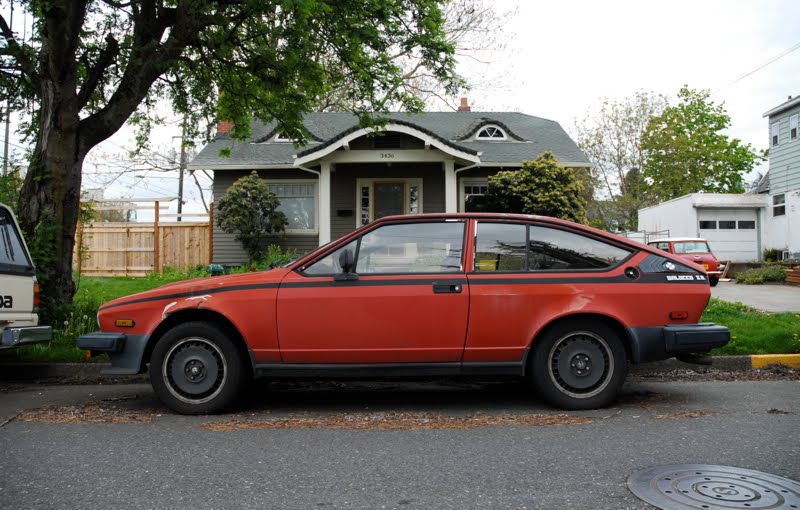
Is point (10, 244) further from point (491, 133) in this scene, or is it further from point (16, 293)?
point (491, 133)

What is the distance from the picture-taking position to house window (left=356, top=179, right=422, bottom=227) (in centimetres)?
1869

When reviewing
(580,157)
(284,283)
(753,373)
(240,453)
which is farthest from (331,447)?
(580,157)

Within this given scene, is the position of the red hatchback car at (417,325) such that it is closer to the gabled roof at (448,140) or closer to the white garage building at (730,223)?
the gabled roof at (448,140)

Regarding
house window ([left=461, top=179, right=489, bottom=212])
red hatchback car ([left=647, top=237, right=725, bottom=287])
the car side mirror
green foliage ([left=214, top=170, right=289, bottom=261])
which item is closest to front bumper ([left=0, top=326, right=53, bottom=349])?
the car side mirror

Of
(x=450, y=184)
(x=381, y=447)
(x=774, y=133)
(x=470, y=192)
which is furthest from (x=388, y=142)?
(x=774, y=133)

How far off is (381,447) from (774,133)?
2695cm

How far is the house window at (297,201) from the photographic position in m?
18.9

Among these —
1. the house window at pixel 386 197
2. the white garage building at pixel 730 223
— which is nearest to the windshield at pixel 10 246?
the house window at pixel 386 197

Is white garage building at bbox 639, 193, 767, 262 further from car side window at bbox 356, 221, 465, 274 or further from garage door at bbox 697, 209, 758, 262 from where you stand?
car side window at bbox 356, 221, 465, 274

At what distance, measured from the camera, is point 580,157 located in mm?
19031

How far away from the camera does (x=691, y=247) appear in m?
21.2

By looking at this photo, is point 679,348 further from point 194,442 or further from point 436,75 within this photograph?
point 436,75

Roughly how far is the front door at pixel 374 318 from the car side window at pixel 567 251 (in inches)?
27.4

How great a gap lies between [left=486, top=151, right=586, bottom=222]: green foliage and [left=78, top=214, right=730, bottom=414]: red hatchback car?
35.6ft
